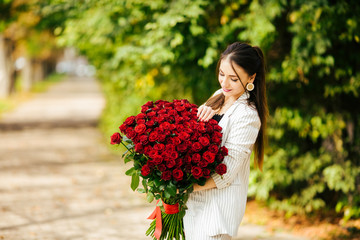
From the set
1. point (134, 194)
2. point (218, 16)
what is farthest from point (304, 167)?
point (134, 194)

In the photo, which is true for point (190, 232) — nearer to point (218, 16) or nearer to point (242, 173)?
point (242, 173)

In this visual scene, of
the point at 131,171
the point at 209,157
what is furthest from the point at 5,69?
the point at 209,157

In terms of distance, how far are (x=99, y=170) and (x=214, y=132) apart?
6.51 m

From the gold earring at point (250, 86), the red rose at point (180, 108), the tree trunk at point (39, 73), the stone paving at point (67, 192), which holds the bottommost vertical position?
the stone paving at point (67, 192)

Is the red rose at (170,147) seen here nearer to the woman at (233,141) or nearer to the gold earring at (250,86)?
the woman at (233,141)

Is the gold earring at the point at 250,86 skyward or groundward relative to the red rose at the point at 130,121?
skyward

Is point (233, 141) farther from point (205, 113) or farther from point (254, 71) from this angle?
point (254, 71)

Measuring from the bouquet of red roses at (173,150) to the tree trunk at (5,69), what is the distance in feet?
66.4


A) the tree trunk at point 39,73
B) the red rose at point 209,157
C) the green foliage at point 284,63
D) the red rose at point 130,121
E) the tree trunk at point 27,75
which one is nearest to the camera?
the red rose at point 209,157

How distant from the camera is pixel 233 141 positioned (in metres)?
2.47

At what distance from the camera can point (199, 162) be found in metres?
2.35

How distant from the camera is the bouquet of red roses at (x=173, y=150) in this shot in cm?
236

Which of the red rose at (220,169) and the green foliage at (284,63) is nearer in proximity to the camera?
the red rose at (220,169)

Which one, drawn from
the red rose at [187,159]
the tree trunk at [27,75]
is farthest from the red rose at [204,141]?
the tree trunk at [27,75]
